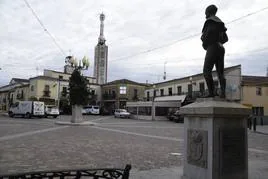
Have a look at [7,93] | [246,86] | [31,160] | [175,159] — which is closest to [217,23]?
[175,159]

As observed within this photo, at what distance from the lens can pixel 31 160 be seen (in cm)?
783

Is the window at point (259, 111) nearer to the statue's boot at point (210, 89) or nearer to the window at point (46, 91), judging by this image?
the statue's boot at point (210, 89)

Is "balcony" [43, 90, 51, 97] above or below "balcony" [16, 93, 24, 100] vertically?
above

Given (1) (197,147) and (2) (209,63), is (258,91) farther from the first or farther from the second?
(1) (197,147)

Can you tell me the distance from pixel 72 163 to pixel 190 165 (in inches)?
140

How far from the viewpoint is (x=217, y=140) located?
481 cm

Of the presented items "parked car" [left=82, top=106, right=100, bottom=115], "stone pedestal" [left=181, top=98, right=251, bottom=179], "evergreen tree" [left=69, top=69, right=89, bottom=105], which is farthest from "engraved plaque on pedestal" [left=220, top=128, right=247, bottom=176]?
"parked car" [left=82, top=106, right=100, bottom=115]

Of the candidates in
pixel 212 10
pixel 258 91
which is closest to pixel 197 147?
pixel 212 10

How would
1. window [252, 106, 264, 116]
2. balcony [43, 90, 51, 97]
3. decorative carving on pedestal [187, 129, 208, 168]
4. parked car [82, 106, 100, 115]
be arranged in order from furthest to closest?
balcony [43, 90, 51, 97] < parked car [82, 106, 100, 115] < window [252, 106, 264, 116] < decorative carving on pedestal [187, 129, 208, 168]

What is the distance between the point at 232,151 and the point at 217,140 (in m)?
0.42

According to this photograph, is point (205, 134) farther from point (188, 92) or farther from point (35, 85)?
point (35, 85)

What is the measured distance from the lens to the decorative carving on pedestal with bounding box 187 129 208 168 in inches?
196

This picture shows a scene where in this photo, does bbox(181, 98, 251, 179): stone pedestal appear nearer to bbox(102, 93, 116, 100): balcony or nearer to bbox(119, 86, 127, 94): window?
bbox(119, 86, 127, 94): window

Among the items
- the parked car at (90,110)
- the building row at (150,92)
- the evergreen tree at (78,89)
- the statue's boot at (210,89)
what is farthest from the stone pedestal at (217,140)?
the parked car at (90,110)
